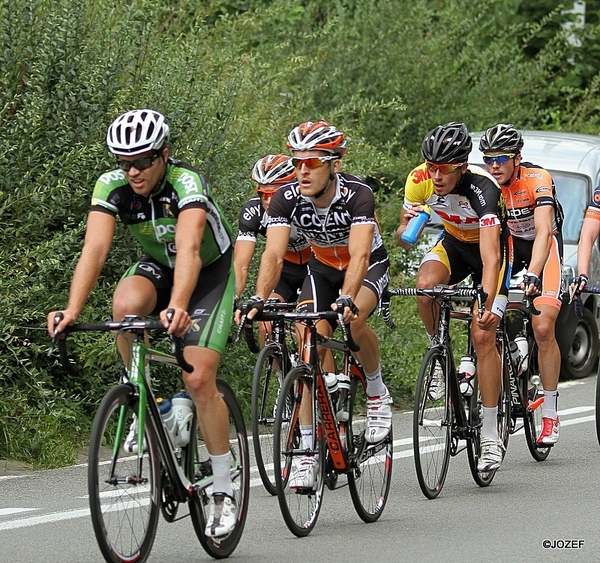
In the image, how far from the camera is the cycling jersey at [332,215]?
24.9 feet

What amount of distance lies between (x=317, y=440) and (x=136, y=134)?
1.89m

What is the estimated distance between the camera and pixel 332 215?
7793mm

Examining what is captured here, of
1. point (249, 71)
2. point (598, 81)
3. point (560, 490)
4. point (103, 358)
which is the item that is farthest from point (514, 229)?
point (598, 81)

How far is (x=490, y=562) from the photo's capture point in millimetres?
6477

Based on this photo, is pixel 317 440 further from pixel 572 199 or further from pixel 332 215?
pixel 572 199

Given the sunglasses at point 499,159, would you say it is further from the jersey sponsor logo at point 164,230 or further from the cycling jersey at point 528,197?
the jersey sponsor logo at point 164,230

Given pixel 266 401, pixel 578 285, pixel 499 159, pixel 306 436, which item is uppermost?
pixel 499 159

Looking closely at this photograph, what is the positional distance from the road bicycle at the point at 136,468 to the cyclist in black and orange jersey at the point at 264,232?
275cm

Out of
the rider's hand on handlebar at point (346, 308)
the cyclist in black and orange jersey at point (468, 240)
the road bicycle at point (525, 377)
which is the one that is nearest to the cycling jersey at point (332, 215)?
the rider's hand on handlebar at point (346, 308)

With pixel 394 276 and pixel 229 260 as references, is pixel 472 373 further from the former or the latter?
pixel 394 276

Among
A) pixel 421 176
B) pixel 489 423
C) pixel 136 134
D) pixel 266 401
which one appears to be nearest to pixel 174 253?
pixel 136 134

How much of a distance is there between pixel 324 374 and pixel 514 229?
127 inches

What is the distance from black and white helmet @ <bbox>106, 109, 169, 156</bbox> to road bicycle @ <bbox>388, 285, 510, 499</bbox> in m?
2.42

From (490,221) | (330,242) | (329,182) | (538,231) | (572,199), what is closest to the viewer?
(329,182)
